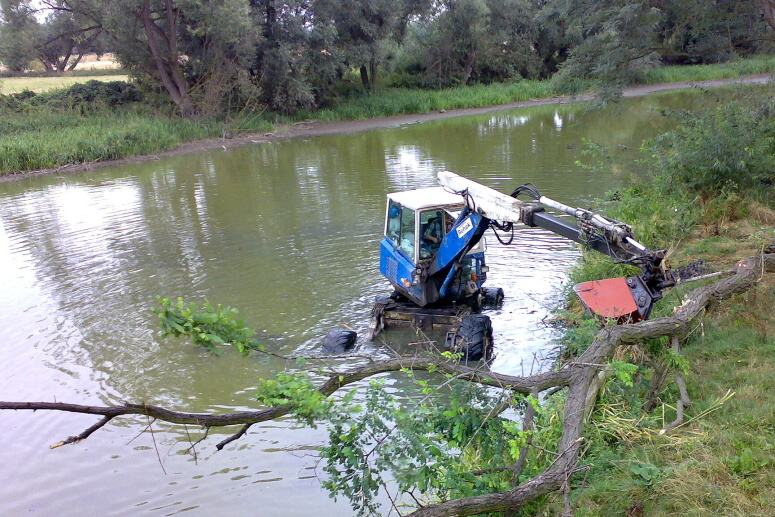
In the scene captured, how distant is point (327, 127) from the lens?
36812 mm

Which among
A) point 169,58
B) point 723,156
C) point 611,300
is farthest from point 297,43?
point 611,300

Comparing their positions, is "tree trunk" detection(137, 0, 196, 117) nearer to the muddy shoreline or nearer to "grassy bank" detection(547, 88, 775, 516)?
the muddy shoreline

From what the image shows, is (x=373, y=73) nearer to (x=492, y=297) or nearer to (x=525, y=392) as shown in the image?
(x=492, y=297)

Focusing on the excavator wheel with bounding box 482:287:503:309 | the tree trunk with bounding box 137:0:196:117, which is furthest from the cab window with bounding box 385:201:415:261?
the tree trunk with bounding box 137:0:196:117

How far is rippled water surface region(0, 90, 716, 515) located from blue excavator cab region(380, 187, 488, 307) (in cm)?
91

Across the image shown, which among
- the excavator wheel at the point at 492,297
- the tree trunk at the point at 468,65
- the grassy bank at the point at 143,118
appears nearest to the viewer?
the excavator wheel at the point at 492,297

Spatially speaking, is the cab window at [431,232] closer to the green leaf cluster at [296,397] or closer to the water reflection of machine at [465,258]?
the water reflection of machine at [465,258]

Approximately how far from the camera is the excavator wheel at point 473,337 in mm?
9102

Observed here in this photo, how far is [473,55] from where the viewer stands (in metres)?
47.6

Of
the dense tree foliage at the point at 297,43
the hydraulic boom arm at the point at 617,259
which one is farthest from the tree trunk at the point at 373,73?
the hydraulic boom arm at the point at 617,259

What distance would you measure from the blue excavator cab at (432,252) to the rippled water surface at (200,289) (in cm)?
91

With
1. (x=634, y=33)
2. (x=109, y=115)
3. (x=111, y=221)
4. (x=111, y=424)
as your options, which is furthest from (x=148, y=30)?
(x=111, y=424)

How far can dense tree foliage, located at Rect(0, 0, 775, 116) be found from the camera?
105 ft

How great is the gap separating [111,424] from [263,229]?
8.67 metres
